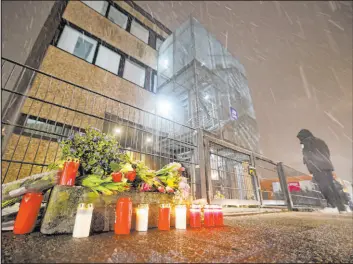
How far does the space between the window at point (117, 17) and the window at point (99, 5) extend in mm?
300

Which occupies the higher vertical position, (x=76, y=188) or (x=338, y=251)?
(x=76, y=188)

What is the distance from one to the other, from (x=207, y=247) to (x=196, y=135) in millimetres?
2395

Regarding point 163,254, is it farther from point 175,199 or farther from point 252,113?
point 252,113

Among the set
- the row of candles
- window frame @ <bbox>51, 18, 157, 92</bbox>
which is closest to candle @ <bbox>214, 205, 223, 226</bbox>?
the row of candles

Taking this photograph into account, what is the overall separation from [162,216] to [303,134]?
6.70m

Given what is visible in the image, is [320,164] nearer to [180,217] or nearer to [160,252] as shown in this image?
[180,217]

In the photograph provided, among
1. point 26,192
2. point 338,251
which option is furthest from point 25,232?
point 338,251

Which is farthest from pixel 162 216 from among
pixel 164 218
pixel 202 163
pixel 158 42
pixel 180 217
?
pixel 158 42

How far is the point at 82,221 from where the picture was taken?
1.27m

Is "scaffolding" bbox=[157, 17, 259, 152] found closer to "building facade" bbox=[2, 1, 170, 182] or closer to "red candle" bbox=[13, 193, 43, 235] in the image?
"building facade" bbox=[2, 1, 170, 182]

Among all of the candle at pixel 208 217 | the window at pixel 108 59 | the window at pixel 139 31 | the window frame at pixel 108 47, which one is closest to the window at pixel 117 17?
the window at pixel 139 31

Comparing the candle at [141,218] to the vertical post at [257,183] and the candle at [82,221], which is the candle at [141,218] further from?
the vertical post at [257,183]

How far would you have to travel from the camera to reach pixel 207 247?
3.39 feet

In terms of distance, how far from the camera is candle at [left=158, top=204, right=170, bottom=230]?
1.69 metres
